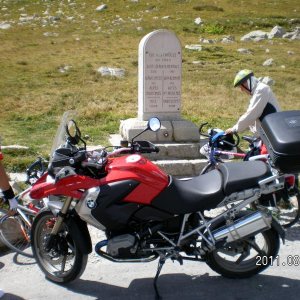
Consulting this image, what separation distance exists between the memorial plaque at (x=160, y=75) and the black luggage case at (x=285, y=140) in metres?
3.31

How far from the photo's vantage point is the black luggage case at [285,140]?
3850mm

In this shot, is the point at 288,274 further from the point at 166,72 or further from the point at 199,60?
the point at 199,60

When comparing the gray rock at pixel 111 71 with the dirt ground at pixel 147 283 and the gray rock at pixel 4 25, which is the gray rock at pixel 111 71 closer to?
the dirt ground at pixel 147 283

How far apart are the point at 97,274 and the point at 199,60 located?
844 inches

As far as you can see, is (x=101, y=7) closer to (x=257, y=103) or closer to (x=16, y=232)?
(x=257, y=103)

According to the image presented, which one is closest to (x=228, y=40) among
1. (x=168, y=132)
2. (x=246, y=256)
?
(x=168, y=132)

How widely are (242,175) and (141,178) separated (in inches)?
32.1

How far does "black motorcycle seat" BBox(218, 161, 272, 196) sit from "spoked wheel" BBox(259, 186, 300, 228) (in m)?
1.03

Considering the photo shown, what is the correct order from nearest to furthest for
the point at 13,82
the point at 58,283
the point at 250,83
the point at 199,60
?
1. the point at 58,283
2. the point at 250,83
3. the point at 13,82
4. the point at 199,60

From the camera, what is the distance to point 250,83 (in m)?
5.66

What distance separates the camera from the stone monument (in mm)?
7129

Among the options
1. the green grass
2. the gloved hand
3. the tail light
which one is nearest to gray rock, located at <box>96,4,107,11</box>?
the green grass

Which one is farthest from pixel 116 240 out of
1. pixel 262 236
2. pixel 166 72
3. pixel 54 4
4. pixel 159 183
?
pixel 54 4
